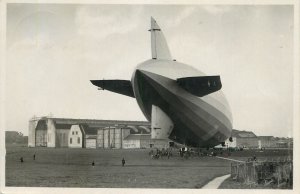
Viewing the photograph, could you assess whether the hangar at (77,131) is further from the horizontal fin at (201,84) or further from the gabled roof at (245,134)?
the horizontal fin at (201,84)

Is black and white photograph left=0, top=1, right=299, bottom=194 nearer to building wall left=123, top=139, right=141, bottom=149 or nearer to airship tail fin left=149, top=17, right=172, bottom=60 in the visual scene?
airship tail fin left=149, top=17, right=172, bottom=60

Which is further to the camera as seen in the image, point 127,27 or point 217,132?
point 217,132

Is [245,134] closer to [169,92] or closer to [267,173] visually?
[169,92]

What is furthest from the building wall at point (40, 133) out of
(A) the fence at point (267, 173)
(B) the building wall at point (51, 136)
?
(A) the fence at point (267, 173)

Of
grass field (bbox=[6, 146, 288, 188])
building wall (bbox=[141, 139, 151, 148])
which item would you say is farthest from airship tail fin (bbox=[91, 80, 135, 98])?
building wall (bbox=[141, 139, 151, 148])

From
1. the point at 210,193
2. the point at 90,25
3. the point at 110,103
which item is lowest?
the point at 210,193

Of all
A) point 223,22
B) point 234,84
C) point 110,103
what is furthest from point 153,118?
point 223,22

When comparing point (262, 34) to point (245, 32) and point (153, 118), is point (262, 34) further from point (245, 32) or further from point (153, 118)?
point (153, 118)
